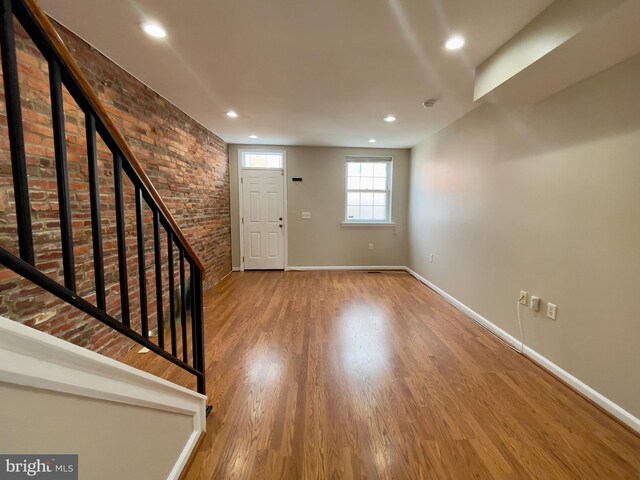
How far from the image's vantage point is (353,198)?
16.6 feet

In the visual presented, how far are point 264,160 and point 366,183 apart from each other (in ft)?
6.38

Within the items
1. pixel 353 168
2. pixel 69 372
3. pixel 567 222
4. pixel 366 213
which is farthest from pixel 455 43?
pixel 366 213

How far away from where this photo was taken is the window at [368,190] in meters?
5.00

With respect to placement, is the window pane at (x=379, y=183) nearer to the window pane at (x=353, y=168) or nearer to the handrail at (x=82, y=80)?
the window pane at (x=353, y=168)

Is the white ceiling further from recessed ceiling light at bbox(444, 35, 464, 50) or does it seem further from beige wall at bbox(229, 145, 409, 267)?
beige wall at bbox(229, 145, 409, 267)

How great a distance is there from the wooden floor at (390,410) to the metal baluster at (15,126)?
125 centimetres

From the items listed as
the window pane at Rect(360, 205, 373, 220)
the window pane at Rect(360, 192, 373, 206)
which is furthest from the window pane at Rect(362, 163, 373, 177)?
the window pane at Rect(360, 205, 373, 220)

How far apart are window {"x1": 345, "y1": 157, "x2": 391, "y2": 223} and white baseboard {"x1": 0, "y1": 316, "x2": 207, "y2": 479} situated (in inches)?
170

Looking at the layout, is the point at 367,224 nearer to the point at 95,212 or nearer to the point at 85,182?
the point at 85,182

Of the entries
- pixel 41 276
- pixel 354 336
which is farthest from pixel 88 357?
pixel 354 336

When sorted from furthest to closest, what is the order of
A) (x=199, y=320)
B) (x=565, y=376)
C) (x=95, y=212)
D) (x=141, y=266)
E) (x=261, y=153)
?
(x=261, y=153) < (x=565, y=376) < (x=199, y=320) < (x=141, y=266) < (x=95, y=212)

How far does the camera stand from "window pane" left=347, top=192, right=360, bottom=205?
505cm

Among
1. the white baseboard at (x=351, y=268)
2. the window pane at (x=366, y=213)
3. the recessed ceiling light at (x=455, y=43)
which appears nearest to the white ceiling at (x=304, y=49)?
the recessed ceiling light at (x=455, y=43)
